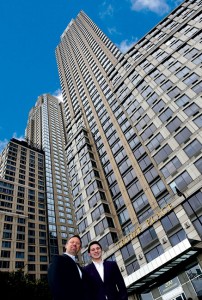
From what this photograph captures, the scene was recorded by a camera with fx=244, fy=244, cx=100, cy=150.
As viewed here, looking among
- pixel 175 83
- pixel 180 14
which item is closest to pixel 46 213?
pixel 175 83

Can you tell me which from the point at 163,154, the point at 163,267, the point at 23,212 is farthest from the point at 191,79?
the point at 23,212

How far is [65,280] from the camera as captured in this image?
162 inches

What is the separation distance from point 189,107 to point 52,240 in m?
54.2

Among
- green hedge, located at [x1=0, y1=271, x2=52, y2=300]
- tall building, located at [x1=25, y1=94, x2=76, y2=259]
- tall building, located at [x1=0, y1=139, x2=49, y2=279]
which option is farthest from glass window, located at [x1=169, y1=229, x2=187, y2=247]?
tall building, located at [x1=25, y1=94, x2=76, y2=259]

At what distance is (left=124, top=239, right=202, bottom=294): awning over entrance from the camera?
22672mm

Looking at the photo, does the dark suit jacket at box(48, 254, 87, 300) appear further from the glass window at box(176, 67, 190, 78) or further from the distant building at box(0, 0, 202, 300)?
the glass window at box(176, 67, 190, 78)

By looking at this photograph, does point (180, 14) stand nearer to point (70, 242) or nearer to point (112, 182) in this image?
point (112, 182)

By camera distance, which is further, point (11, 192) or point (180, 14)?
point (11, 192)

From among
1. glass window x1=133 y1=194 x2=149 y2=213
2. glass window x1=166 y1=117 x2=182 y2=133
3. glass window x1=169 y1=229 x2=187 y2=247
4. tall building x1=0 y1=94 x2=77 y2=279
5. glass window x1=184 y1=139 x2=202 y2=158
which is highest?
tall building x1=0 y1=94 x2=77 y2=279

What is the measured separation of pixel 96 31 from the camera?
87625 millimetres

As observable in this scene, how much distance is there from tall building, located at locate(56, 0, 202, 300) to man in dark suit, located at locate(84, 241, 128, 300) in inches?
776

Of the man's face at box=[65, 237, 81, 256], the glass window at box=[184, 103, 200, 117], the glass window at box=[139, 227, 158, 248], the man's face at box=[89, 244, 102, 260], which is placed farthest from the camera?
the glass window at box=[184, 103, 200, 117]

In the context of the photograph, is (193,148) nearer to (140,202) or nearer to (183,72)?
(140,202)

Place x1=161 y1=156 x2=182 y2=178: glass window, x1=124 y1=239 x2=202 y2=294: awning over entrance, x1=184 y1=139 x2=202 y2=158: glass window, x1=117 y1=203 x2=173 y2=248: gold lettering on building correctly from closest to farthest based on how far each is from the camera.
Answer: x1=124 y1=239 x2=202 y2=294: awning over entrance → x1=117 y1=203 x2=173 y2=248: gold lettering on building → x1=184 y1=139 x2=202 y2=158: glass window → x1=161 y1=156 x2=182 y2=178: glass window
